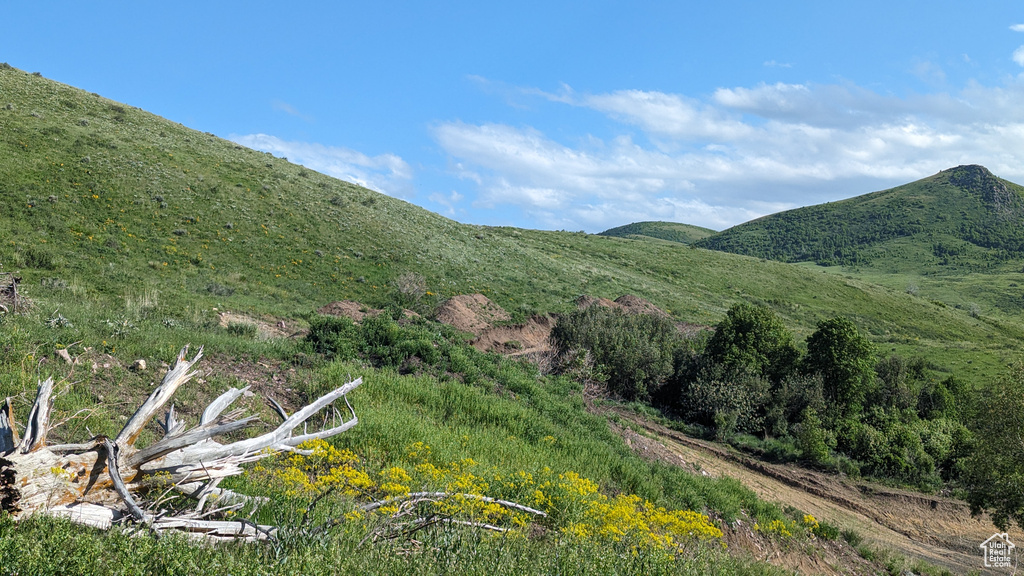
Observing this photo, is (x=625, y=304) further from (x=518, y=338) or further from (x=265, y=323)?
(x=265, y=323)

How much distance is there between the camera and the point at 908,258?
11006 centimetres

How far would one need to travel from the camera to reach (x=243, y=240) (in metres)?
28.3

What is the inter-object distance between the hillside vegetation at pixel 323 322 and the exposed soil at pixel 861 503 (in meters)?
2.55

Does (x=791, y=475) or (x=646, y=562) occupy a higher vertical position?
(x=646, y=562)

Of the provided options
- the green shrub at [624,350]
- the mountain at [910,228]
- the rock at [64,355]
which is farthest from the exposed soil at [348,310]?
the mountain at [910,228]

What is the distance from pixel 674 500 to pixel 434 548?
5.88 m

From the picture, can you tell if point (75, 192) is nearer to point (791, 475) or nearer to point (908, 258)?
point (791, 475)

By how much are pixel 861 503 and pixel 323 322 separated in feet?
47.5

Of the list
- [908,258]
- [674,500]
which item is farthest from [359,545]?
[908,258]

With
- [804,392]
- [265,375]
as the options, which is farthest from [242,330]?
[804,392]

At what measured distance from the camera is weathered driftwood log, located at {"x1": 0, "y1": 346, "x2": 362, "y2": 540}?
3.37 metres

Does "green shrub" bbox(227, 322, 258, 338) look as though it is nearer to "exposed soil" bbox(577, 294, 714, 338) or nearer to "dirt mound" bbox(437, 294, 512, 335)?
"dirt mound" bbox(437, 294, 512, 335)

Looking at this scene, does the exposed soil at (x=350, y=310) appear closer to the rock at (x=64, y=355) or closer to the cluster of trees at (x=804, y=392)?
the cluster of trees at (x=804, y=392)

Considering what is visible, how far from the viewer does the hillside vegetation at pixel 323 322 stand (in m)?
4.52
